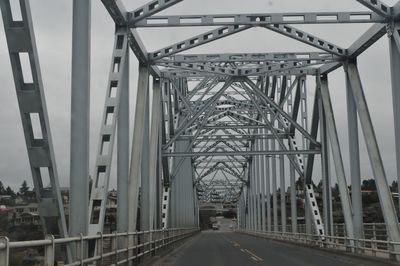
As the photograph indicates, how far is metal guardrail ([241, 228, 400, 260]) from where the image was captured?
19.2 m

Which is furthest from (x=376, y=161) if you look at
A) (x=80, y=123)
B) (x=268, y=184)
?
(x=268, y=184)

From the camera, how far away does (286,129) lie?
125 feet

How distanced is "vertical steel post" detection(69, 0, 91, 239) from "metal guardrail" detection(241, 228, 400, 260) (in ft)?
32.2

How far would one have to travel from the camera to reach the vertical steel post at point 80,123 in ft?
42.8

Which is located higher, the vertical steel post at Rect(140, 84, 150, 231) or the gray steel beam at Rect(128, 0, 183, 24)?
the gray steel beam at Rect(128, 0, 183, 24)

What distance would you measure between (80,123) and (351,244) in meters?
15.8

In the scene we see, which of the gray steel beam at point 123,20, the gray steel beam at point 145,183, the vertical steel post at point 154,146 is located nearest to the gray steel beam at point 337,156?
the vertical steel post at point 154,146

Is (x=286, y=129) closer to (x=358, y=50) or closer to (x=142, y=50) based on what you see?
(x=358, y=50)

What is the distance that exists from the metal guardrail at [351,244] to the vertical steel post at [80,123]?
981 centimetres

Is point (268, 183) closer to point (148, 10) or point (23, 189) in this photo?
point (148, 10)

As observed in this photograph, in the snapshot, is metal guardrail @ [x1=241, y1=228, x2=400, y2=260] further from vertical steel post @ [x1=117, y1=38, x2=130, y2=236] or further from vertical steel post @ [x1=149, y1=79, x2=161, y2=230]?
vertical steel post @ [x1=117, y1=38, x2=130, y2=236]

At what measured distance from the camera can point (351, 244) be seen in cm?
2512

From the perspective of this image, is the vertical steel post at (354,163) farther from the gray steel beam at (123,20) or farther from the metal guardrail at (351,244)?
the gray steel beam at (123,20)

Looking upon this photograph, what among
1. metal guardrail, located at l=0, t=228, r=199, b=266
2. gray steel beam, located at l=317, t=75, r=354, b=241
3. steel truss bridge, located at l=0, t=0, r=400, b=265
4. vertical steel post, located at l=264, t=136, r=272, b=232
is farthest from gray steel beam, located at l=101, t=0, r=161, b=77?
vertical steel post, located at l=264, t=136, r=272, b=232
